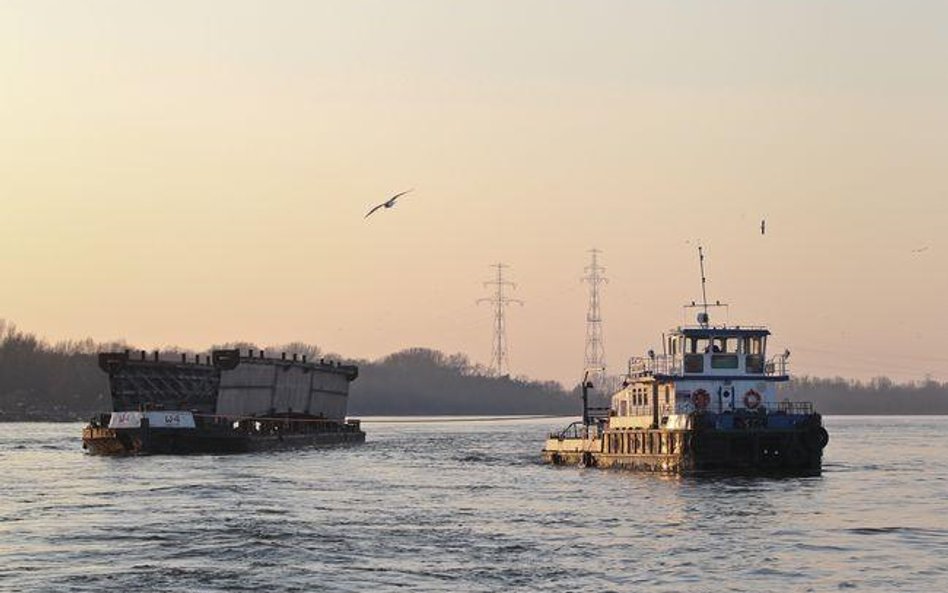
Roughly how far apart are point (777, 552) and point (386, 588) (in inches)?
545

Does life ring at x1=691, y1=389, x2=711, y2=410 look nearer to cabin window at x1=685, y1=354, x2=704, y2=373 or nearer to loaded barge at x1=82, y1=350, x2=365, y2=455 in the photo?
cabin window at x1=685, y1=354, x2=704, y2=373

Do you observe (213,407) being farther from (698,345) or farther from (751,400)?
(751,400)

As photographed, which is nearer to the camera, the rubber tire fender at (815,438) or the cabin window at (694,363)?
the rubber tire fender at (815,438)

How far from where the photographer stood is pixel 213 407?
128 metres

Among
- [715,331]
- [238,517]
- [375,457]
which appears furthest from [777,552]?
[375,457]

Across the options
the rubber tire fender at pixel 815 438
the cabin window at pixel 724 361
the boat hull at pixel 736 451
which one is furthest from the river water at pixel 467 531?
the cabin window at pixel 724 361

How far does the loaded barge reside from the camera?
375ft

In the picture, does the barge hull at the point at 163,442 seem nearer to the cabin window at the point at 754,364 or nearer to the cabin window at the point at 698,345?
the cabin window at the point at 698,345

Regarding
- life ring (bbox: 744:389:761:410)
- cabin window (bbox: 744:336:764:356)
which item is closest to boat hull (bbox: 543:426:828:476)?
life ring (bbox: 744:389:761:410)

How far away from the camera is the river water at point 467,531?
45969 millimetres

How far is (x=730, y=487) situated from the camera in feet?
246

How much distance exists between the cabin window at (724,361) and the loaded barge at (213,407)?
4276 cm

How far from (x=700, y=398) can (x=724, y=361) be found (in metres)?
2.62

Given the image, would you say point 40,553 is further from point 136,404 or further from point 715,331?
point 136,404
